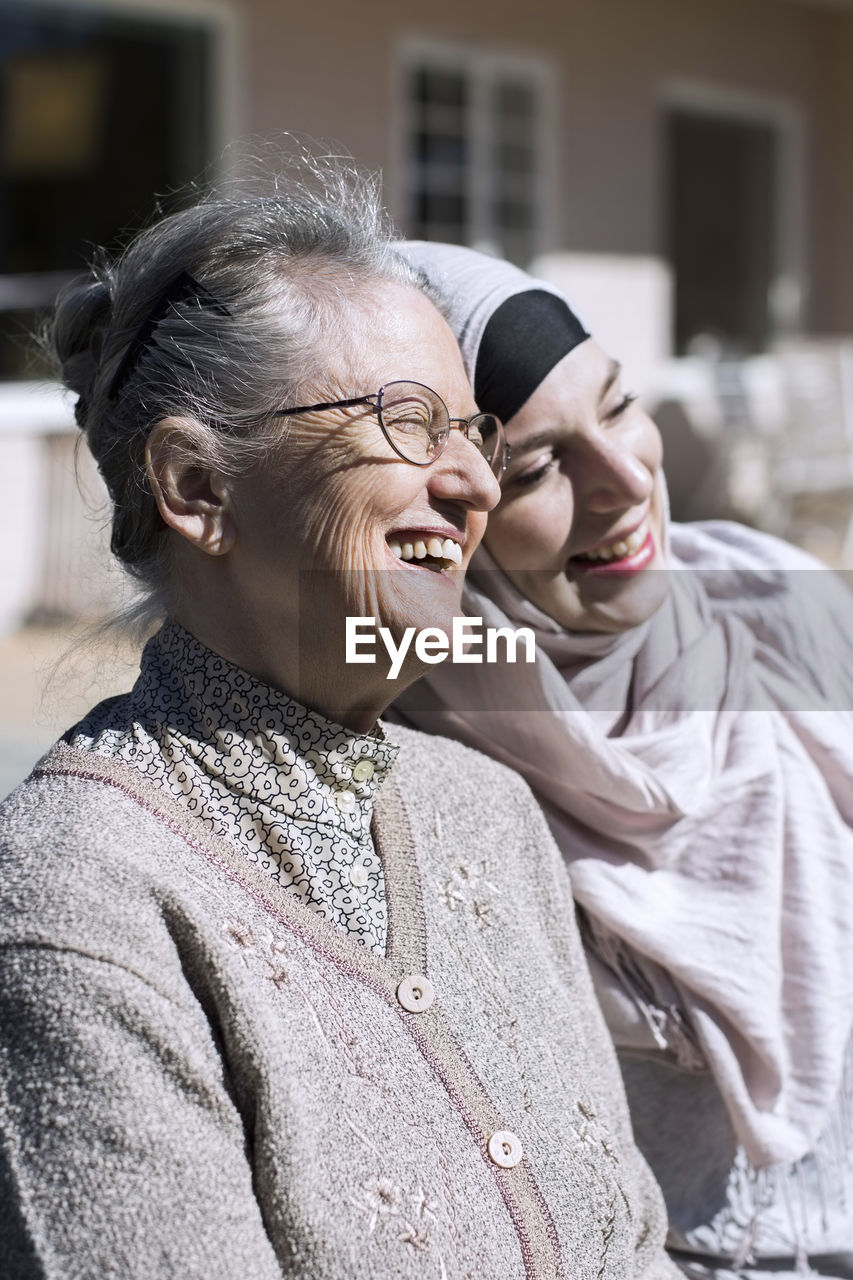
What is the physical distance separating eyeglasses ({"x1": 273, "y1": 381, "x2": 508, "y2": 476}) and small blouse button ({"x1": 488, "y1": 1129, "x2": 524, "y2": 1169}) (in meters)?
0.70

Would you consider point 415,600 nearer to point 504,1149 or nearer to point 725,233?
point 504,1149

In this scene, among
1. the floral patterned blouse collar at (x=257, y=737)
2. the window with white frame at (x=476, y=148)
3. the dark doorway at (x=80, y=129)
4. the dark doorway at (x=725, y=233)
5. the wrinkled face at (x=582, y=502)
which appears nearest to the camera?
the floral patterned blouse collar at (x=257, y=737)

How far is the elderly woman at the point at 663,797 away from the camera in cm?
191

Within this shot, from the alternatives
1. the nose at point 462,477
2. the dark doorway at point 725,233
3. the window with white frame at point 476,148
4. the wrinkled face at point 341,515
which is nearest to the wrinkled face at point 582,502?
the nose at point 462,477

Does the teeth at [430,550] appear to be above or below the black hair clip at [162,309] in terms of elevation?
below

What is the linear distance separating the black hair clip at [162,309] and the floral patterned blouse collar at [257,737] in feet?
0.95

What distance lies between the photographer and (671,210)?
12.7m

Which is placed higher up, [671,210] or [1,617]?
[671,210]

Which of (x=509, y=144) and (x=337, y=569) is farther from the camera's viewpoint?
(x=509, y=144)

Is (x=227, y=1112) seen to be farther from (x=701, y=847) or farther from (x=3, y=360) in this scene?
(x=3, y=360)

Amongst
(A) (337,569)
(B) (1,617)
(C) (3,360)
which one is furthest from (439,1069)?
(C) (3,360)

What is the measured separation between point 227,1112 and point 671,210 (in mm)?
12455

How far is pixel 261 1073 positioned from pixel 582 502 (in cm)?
94

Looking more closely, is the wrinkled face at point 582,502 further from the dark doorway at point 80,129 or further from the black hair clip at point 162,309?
the dark doorway at point 80,129
